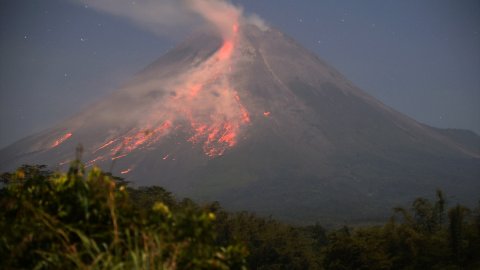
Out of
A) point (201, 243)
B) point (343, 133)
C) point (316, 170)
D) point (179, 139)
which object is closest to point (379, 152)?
point (343, 133)

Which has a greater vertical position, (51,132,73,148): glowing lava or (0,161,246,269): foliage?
(51,132,73,148): glowing lava

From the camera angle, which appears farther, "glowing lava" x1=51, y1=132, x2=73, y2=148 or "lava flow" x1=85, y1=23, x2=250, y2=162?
"glowing lava" x1=51, y1=132, x2=73, y2=148

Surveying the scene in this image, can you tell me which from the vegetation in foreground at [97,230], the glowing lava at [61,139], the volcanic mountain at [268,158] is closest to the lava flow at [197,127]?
the volcanic mountain at [268,158]

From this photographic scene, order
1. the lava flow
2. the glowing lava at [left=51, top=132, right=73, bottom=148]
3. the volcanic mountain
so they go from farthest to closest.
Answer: the glowing lava at [left=51, top=132, right=73, bottom=148]
the lava flow
the volcanic mountain

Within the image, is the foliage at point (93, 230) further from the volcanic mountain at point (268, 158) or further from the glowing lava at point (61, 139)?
the glowing lava at point (61, 139)

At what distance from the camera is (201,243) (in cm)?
568

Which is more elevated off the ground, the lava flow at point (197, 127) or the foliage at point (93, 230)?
the lava flow at point (197, 127)

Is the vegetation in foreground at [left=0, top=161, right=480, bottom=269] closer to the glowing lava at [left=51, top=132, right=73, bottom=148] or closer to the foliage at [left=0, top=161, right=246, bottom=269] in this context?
the foliage at [left=0, top=161, right=246, bottom=269]

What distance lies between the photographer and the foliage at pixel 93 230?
17.6 feet

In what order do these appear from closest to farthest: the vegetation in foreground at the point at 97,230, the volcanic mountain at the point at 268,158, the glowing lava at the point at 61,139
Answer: the vegetation in foreground at the point at 97,230 → the volcanic mountain at the point at 268,158 → the glowing lava at the point at 61,139

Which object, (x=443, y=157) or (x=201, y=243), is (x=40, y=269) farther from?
(x=443, y=157)

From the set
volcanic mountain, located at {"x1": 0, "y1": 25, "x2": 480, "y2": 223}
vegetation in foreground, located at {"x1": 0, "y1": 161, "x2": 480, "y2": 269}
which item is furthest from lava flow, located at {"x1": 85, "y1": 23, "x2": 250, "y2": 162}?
vegetation in foreground, located at {"x1": 0, "y1": 161, "x2": 480, "y2": 269}

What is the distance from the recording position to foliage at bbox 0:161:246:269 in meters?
5.38

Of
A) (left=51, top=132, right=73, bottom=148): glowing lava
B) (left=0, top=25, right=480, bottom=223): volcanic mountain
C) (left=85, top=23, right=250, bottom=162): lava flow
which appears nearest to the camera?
(left=0, top=25, right=480, bottom=223): volcanic mountain
